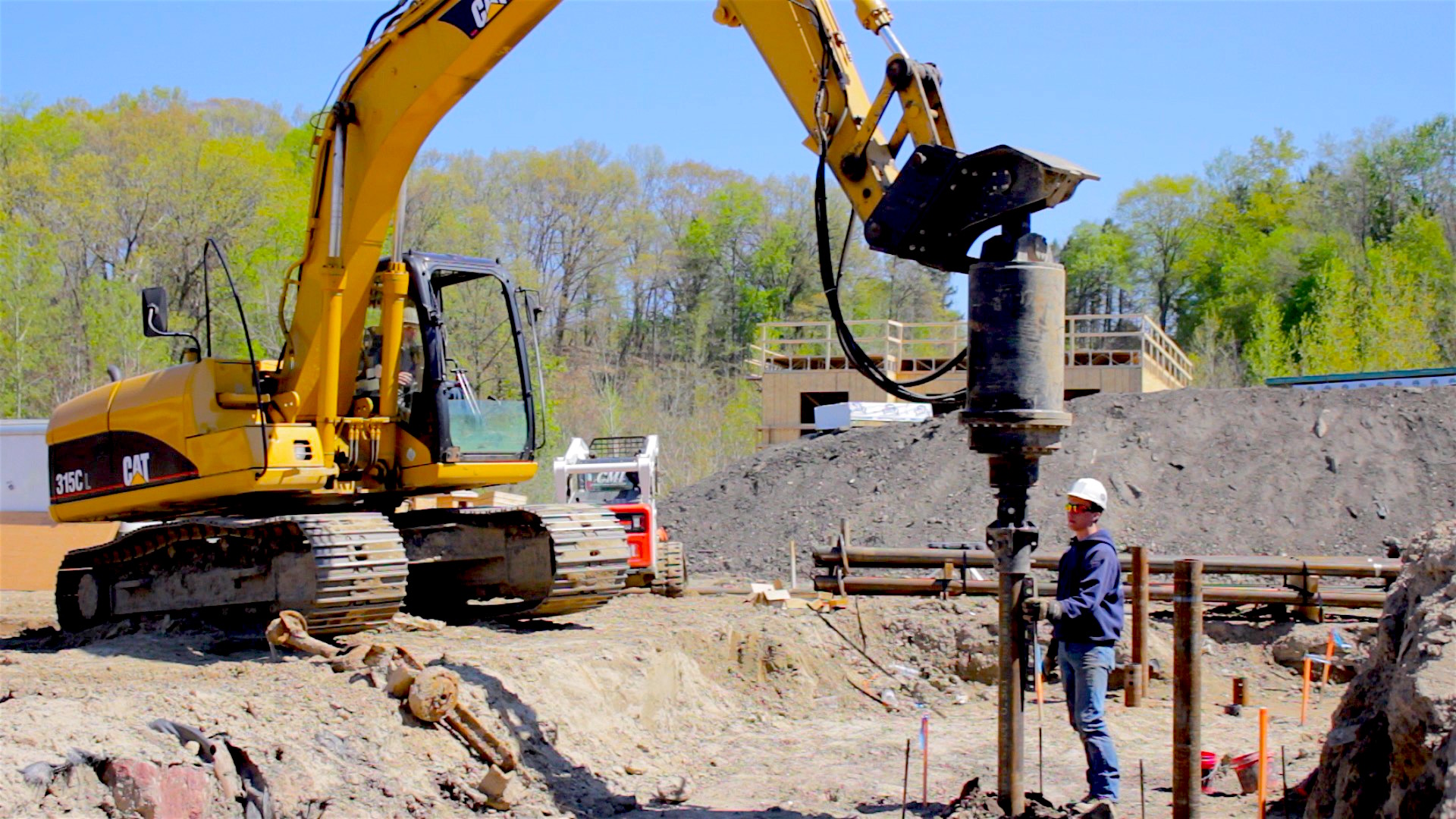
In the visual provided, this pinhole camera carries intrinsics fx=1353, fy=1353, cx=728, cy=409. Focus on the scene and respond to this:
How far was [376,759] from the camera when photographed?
22.7ft

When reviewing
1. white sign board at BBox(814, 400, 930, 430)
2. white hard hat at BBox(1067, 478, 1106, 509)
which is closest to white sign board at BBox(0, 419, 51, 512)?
white sign board at BBox(814, 400, 930, 430)

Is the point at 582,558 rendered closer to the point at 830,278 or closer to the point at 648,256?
the point at 830,278

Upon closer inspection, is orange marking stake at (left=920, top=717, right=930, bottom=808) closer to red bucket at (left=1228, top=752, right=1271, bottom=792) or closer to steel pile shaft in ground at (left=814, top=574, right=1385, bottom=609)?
red bucket at (left=1228, top=752, right=1271, bottom=792)

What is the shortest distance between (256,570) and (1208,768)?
6.20 m

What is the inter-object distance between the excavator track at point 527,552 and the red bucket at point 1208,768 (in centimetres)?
463

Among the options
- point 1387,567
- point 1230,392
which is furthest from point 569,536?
point 1230,392

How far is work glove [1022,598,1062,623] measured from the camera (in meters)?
5.96

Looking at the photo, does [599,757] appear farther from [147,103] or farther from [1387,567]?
[147,103]

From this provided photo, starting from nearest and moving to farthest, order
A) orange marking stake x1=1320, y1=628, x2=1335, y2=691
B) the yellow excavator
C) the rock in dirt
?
the rock in dirt < the yellow excavator < orange marking stake x1=1320, y1=628, x2=1335, y2=691

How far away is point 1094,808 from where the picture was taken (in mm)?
6090

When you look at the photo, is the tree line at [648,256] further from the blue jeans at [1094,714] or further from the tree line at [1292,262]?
the blue jeans at [1094,714]

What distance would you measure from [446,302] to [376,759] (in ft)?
14.8

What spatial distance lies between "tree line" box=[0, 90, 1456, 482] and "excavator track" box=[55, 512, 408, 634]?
20.0 metres

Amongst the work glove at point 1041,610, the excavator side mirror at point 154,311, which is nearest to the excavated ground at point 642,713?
the work glove at point 1041,610
